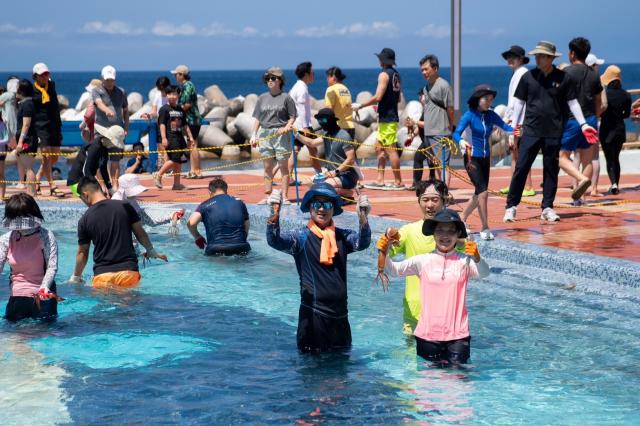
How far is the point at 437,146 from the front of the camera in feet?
46.7

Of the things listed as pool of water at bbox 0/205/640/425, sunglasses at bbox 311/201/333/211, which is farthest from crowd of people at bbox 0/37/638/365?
pool of water at bbox 0/205/640/425

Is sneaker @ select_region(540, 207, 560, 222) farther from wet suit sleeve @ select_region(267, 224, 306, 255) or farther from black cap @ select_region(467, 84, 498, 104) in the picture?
wet suit sleeve @ select_region(267, 224, 306, 255)

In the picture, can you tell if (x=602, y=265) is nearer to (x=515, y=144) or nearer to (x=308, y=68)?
(x=515, y=144)

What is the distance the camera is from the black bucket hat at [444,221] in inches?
260

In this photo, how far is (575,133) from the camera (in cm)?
1315

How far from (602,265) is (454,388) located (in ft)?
10.5

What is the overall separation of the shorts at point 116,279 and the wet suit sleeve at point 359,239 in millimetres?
3038

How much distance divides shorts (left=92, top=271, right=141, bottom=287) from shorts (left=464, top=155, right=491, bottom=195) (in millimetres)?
3650

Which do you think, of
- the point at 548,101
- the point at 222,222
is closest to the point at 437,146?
the point at 548,101

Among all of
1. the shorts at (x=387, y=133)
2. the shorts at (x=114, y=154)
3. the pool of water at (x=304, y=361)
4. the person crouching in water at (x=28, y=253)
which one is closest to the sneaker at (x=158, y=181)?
the shorts at (x=114, y=154)

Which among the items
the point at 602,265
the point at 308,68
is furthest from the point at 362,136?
the point at 602,265

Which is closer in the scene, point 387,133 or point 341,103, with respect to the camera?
point 341,103

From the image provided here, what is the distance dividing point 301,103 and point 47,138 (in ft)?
12.3

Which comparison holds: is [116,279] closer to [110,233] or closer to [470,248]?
[110,233]
